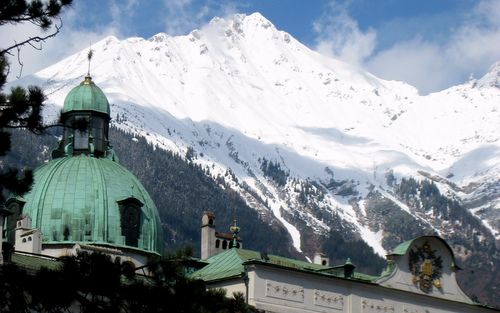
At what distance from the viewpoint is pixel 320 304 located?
88.1m

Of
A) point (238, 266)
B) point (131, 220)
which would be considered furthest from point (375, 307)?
point (131, 220)

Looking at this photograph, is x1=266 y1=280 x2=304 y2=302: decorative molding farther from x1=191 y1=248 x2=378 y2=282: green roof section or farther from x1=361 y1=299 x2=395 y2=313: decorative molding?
x1=361 y1=299 x2=395 y2=313: decorative molding

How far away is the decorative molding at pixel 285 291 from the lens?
85438 mm

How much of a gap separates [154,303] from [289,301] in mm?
42273

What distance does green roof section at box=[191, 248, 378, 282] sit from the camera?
3418 inches

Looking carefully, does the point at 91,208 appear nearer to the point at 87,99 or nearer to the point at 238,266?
the point at 238,266

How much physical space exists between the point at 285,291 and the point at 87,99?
25557 mm

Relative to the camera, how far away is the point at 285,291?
3401 inches

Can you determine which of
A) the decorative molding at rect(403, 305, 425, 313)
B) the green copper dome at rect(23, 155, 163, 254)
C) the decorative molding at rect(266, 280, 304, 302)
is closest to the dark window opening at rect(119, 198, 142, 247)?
the green copper dome at rect(23, 155, 163, 254)

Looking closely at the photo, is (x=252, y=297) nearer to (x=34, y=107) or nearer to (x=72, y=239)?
(x=72, y=239)

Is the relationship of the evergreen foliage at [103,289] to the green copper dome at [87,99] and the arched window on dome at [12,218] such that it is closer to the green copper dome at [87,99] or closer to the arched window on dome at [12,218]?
the arched window on dome at [12,218]

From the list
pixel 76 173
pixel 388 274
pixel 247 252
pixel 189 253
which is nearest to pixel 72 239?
pixel 76 173

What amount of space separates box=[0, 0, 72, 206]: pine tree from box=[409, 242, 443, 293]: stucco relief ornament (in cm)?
5477

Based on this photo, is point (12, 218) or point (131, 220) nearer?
point (12, 218)
